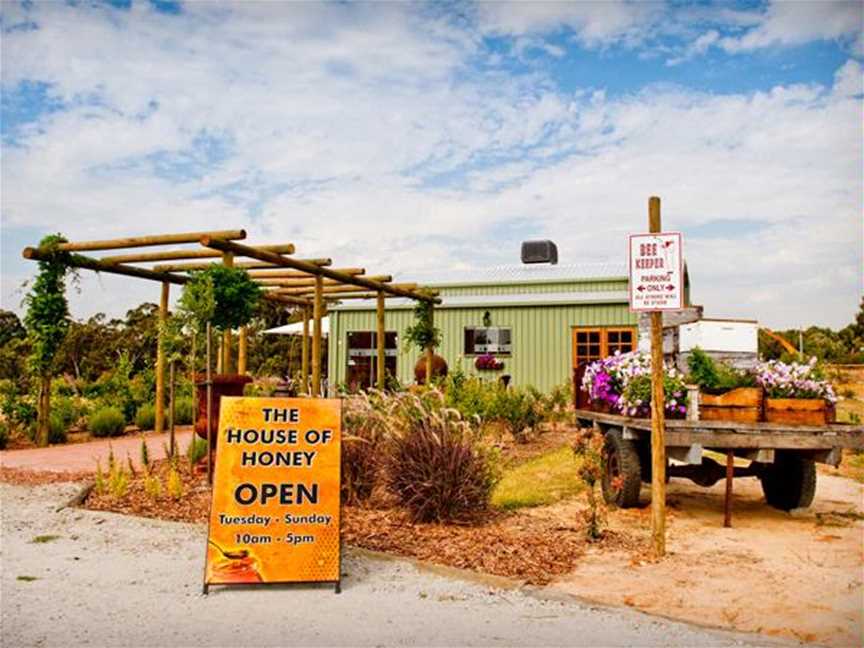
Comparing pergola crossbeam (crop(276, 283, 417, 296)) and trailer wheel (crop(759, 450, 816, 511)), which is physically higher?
pergola crossbeam (crop(276, 283, 417, 296))

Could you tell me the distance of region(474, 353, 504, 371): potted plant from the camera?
2145 centimetres

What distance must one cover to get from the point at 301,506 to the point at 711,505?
4.43 meters

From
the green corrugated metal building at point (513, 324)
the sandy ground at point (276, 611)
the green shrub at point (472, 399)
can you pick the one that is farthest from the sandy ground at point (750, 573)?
the green corrugated metal building at point (513, 324)

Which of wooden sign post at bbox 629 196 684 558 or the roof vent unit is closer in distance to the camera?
wooden sign post at bbox 629 196 684 558

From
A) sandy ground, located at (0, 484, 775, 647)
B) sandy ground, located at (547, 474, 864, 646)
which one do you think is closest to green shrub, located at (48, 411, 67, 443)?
sandy ground, located at (0, 484, 775, 647)

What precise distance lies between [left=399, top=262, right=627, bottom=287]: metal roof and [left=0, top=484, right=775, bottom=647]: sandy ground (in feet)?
62.0

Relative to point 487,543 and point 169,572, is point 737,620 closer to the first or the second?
point 487,543

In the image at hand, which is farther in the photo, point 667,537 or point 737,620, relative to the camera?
point 667,537

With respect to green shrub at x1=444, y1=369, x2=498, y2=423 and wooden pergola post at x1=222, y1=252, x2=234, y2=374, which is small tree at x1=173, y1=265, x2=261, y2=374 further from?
green shrub at x1=444, y1=369, x2=498, y2=423

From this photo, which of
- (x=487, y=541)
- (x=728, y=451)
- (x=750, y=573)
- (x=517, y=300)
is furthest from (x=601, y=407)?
(x=517, y=300)

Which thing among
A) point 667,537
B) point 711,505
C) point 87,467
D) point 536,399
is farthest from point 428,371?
point 667,537

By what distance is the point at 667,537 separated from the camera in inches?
237

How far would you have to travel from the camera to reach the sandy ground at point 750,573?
13.6ft

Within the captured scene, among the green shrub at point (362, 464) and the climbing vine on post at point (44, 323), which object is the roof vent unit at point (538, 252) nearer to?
the climbing vine on post at point (44, 323)
